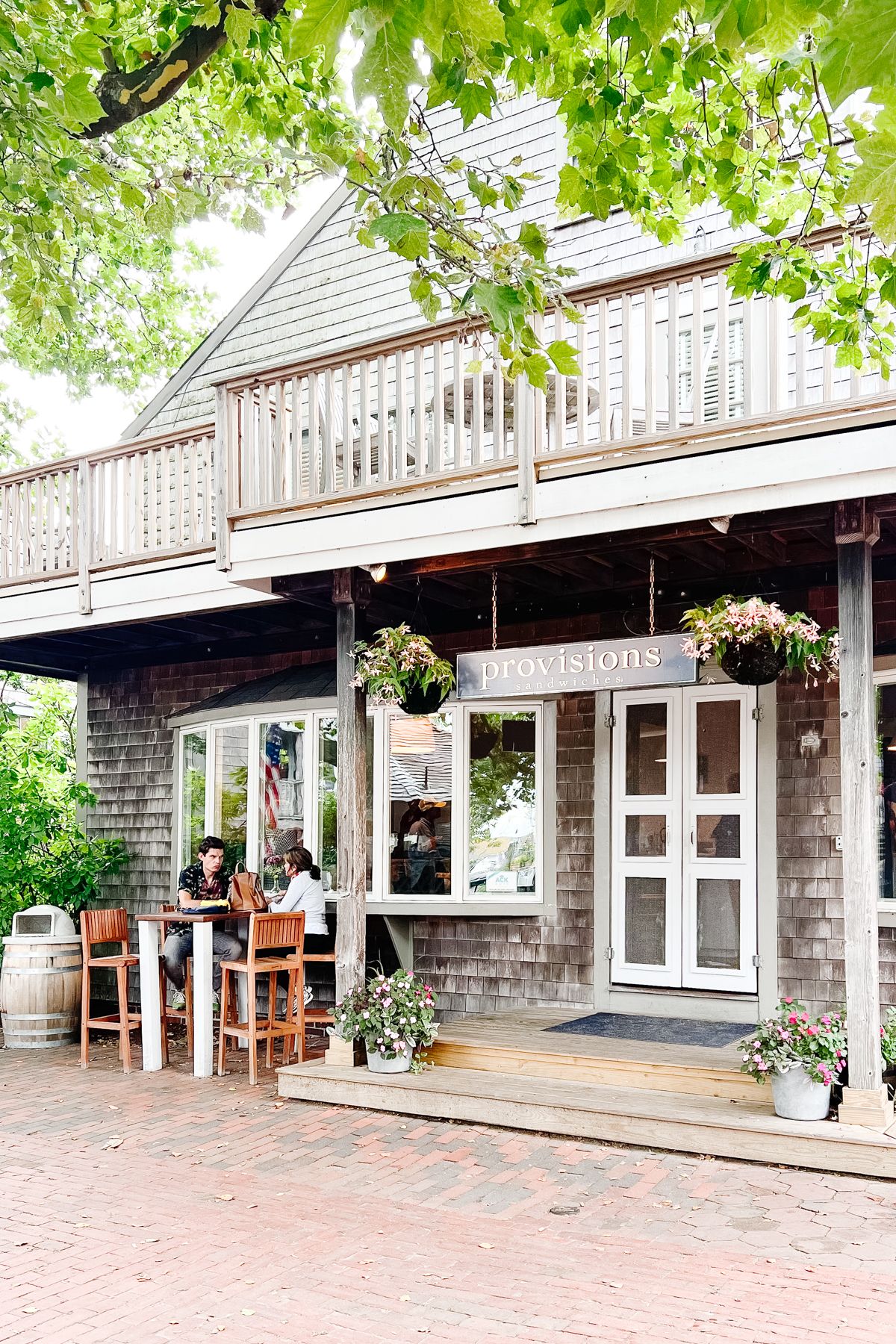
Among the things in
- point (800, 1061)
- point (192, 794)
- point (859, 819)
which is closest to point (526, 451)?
point (859, 819)

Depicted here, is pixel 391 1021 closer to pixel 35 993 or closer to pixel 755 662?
pixel 755 662

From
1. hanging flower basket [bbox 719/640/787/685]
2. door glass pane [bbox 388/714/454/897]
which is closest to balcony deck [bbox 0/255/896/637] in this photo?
hanging flower basket [bbox 719/640/787/685]

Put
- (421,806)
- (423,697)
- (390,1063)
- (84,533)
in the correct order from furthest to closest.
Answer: (421,806) → (84,533) → (423,697) → (390,1063)

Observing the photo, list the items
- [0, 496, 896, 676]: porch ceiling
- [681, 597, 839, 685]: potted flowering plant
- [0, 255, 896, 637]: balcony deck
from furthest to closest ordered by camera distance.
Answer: [0, 496, 896, 676]: porch ceiling → [681, 597, 839, 685]: potted flowering plant → [0, 255, 896, 637]: balcony deck

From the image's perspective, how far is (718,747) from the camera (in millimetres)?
8141

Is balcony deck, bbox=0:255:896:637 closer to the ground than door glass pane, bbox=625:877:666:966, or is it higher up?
higher up

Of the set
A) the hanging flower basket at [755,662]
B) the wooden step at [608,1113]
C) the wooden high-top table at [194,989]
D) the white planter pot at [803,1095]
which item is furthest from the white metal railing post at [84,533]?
the white planter pot at [803,1095]

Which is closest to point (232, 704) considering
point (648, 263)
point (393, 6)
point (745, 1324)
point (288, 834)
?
point (288, 834)

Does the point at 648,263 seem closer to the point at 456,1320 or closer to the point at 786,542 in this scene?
the point at 786,542

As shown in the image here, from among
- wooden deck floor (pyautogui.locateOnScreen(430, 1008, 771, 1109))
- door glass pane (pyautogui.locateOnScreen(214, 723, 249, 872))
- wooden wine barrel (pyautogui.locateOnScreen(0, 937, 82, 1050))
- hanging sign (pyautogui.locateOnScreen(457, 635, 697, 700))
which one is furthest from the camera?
door glass pane (pyautogui.locateOnScreen(214, 723, 249, 872))

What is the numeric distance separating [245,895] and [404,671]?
109 inches

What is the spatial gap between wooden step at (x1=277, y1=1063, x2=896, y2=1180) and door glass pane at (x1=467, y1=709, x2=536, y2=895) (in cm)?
179

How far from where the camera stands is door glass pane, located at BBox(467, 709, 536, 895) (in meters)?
8.80

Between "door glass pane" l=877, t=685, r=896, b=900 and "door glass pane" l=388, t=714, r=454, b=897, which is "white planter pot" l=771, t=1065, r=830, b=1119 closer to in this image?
"door glass pane" l=877, t=685, r=896, b=900
